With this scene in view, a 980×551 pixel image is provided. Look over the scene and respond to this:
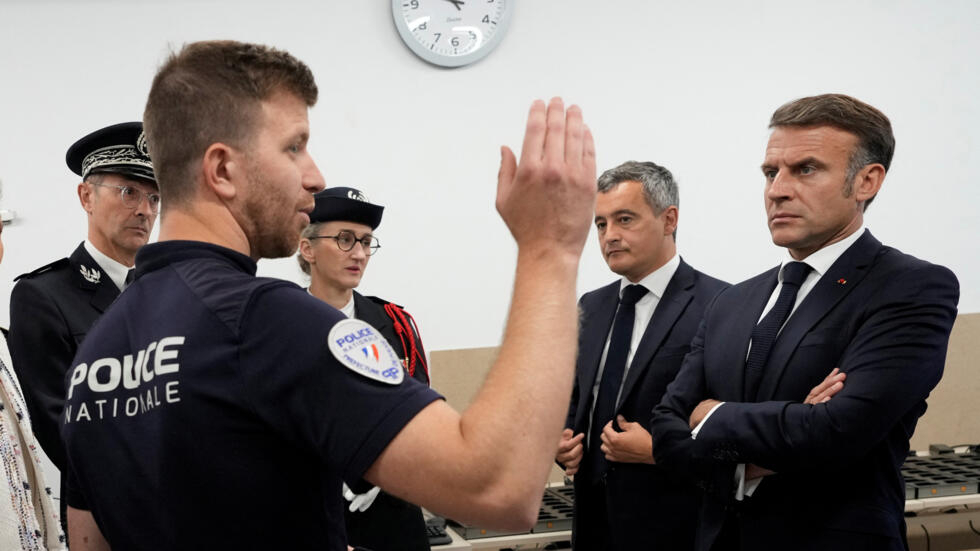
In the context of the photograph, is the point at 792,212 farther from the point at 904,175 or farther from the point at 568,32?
the point at 904,175

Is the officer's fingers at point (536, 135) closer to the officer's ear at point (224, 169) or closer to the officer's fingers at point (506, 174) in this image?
the officer's fingers at point (506, 174)

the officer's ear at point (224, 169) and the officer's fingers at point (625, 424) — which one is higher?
the officer's ear at point (224, 169)

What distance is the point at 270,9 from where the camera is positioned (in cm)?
351

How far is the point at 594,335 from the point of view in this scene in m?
2.81

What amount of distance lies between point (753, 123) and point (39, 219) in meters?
3.24

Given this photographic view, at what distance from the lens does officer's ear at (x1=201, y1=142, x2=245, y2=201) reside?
3.37ft

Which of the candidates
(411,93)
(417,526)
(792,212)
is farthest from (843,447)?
(411,93)

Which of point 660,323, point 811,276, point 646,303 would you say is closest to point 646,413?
point 660,323

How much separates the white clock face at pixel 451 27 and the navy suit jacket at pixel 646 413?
4.72ft

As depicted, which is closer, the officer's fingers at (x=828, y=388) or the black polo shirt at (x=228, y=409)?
the black polo shirt at (x=228, y=409)

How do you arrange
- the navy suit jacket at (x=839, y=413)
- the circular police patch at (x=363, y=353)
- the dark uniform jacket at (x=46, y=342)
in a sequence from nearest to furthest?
the circular police patch at (x=363, y=353)
the navy suit jacket at (x=839, y=413)
the dark uniform jacket at (x=46, y=342)

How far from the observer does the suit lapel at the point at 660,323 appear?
2.59m

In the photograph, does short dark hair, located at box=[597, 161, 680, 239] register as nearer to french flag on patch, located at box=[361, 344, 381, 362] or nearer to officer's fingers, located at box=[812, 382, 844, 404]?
officer's fingers, located at box=[812, 382, 844, 404]

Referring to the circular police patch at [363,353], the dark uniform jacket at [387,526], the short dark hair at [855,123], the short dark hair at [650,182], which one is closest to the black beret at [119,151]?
the dark uniform jacket at [387,526]
